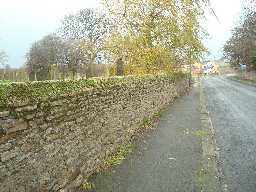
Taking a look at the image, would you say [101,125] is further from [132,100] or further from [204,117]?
[204,117]

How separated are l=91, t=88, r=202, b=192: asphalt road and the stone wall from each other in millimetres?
521

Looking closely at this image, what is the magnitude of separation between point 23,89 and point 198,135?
8.73 metres

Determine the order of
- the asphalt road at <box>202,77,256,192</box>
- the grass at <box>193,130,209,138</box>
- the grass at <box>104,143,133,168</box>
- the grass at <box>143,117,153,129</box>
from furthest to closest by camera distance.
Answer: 1. the grass at <box>143,117,153,129</box>
2. the grass at <box>193,130,209,138</box>
3. the grass at <box>104,143,133,168</box>
4. the asphalt road at <box>202,77,256,192</box>

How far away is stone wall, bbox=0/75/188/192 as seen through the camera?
18.1 feet

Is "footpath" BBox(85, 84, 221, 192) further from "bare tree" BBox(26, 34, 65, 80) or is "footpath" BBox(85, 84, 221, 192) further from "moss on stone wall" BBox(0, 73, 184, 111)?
"bare tree" BBox(26, 34, 65, 80)

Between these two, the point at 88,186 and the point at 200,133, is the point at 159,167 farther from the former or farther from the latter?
the point at 200,133

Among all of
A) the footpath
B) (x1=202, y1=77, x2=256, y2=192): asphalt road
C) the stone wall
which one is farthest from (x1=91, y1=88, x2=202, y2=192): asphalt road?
(x1=202, y1=77, x2=256, y2=192): asphalt road

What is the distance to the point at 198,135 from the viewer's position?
13797 millimetres

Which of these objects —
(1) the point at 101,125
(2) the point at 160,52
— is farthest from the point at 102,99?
(2) the point at 160,52

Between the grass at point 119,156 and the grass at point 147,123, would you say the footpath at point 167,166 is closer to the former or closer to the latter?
the grass at point 119,156

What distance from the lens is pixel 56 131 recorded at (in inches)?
274

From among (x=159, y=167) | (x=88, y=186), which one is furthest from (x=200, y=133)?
(x=88, y=186)

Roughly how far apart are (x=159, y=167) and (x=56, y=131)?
3.22 m

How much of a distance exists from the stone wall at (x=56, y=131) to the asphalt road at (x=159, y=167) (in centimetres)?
52
